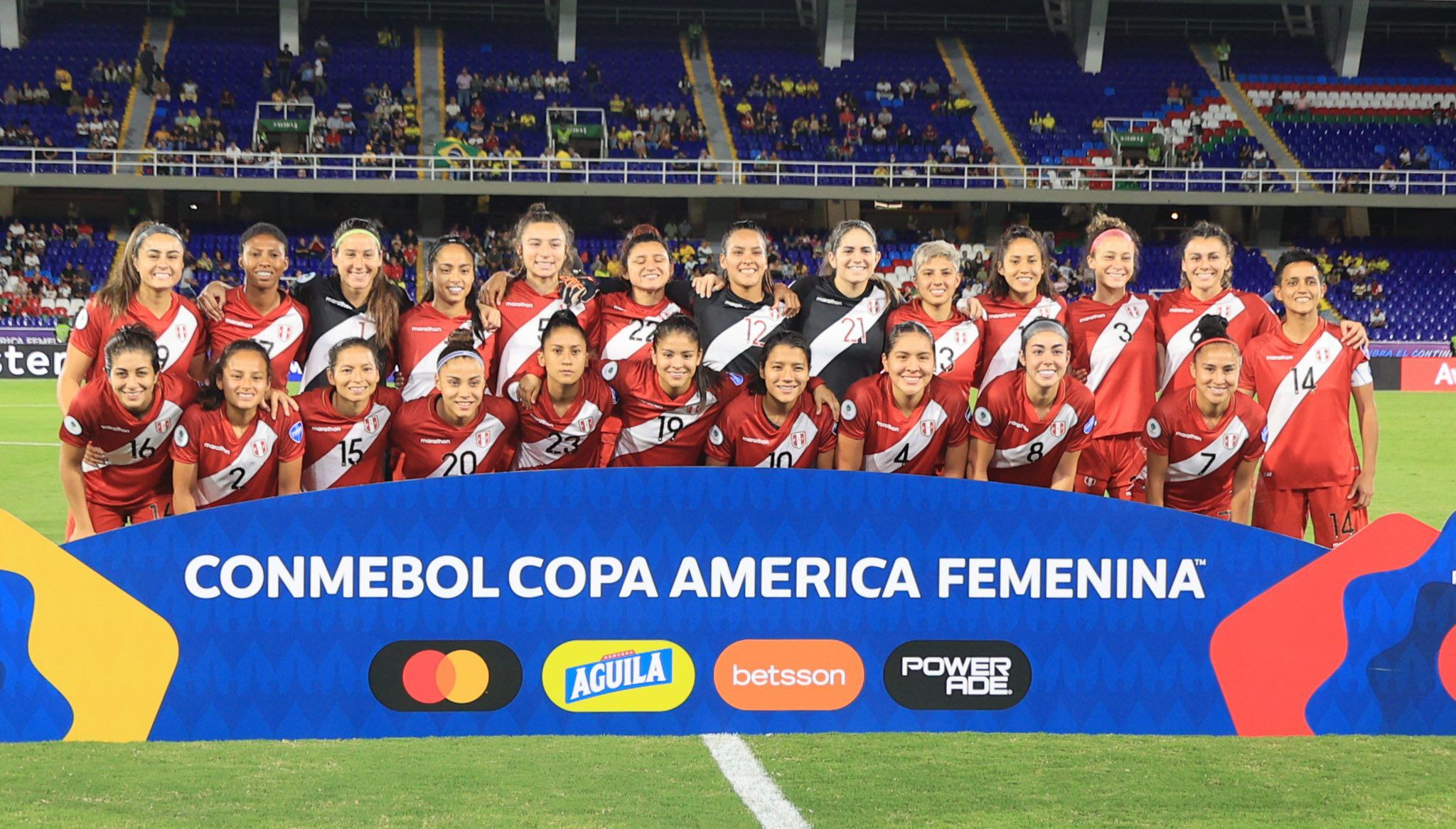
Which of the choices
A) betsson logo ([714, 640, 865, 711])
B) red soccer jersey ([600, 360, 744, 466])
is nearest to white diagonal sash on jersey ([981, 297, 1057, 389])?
red soccer jersey ([600, 360, 744, 466])

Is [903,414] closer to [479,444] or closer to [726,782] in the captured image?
[479,444]

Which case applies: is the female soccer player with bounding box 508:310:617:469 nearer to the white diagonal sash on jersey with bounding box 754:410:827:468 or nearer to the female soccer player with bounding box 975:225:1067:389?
the white diagonal sash on jersey with bounding box 754:410:827:468

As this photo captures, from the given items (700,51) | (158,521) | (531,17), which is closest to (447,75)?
(531,17)

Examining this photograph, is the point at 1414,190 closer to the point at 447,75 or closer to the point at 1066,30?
the point at 1066,30

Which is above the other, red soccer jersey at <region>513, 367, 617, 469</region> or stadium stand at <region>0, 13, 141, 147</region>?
stadium stand at <region>0, 13, 141, 147</region>

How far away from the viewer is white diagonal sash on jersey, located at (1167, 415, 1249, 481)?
507 centimetres

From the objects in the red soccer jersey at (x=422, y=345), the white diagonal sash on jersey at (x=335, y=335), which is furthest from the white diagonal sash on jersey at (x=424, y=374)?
the white diagonal sash on jersey at (x=335, y=335)

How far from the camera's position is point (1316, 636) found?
3.95 m

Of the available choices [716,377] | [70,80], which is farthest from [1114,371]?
[70,80]

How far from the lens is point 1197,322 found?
5766 mm

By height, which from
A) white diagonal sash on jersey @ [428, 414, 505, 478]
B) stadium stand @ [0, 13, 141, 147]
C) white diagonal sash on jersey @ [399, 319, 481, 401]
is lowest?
white diagonal sash on jersey @ [428, 414, 505, 478]

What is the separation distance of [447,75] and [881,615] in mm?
30806

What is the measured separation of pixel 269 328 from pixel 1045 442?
3.22 m

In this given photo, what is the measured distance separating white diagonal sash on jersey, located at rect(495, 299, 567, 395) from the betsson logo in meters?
2.17
